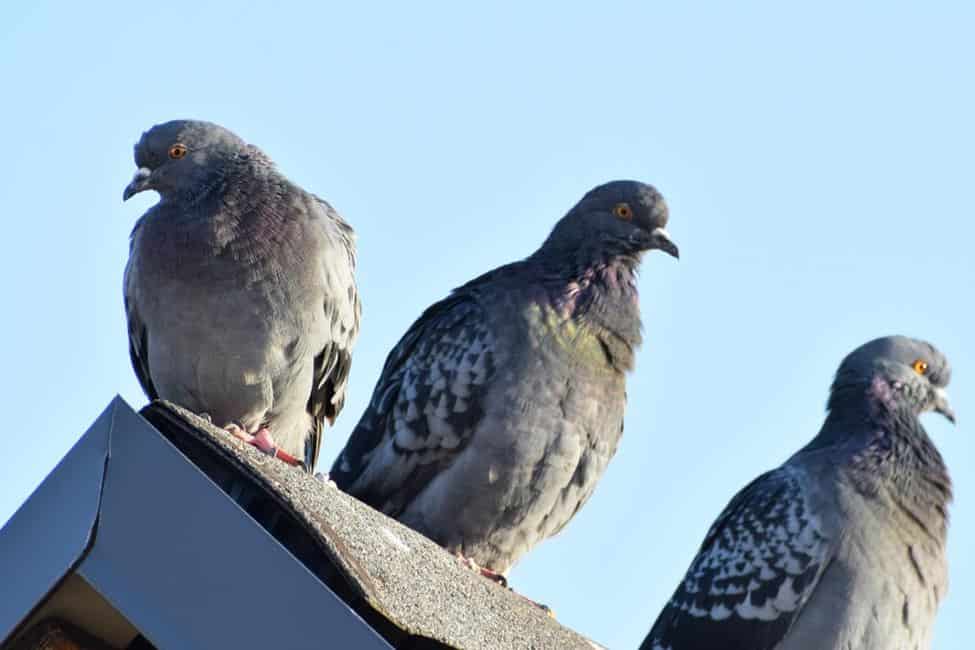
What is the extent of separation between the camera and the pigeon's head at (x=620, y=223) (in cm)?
1058

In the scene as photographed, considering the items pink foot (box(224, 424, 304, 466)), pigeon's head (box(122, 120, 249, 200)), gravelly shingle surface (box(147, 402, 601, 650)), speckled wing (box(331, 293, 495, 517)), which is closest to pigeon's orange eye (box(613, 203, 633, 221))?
speckled wing (box(331, 293, 495, 517))

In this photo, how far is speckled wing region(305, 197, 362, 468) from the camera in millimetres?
9648

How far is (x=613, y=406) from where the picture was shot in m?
10.2

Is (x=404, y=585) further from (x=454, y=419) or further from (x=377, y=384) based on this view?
(x=377, y=384)

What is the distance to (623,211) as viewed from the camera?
1071cm

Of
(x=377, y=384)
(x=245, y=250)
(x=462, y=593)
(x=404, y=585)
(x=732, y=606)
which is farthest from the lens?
(x=377, y=384)

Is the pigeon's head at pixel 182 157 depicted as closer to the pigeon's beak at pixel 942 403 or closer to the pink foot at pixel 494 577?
the pink foot at pixel 494 577

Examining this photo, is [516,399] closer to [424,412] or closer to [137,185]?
[424,412]

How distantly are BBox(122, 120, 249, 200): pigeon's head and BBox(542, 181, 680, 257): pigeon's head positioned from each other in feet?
7.12

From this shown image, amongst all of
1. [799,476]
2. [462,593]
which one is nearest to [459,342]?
[799,476]

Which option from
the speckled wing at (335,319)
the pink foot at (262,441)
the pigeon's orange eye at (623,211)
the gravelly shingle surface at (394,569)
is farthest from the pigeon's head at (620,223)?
the gravelly shingle surface at (394,569)

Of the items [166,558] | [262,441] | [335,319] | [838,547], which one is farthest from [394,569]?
[838,547]

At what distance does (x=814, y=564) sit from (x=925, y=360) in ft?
6.75

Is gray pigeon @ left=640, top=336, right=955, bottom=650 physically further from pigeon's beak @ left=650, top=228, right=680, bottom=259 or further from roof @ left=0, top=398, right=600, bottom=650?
roof @ left=0, top=398, right=600, bottom=650
